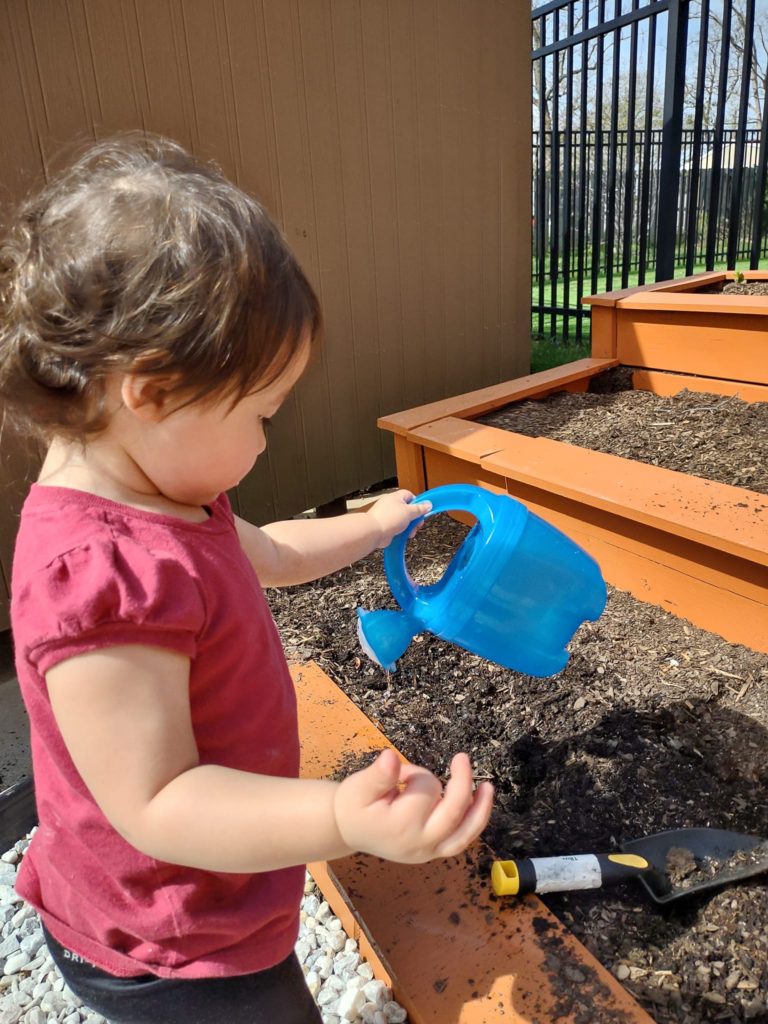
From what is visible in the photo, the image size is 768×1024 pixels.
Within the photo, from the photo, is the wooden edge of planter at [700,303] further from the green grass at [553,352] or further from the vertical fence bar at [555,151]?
the vertical fence bar at [555,151]

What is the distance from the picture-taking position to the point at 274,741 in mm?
989

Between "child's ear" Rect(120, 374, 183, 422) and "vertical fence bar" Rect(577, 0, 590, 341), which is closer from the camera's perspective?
"child's ear" Rect(120, 374, 183, 422)

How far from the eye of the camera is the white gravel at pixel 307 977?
1333 millimetres

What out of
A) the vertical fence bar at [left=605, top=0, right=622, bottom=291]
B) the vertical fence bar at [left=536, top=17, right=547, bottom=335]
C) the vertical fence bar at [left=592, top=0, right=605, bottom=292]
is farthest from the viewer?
the vertical fence bar at [left=536, top=17, right=547, bottom=335]

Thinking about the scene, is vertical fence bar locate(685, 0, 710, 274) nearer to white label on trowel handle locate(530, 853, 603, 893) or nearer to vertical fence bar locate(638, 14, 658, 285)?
vertical fence bar locate(638, 14, 658, 285)

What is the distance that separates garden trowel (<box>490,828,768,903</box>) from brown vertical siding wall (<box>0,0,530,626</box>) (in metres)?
2.45

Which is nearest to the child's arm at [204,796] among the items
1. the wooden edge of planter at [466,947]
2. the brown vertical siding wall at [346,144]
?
the wooden edge of planter at [466,947]

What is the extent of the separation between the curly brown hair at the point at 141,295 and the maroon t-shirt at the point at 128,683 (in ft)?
0.42

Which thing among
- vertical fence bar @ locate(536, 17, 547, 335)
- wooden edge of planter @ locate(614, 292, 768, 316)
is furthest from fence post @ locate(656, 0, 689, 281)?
vertical fence bar @ locate(536, 17, 547, 335)

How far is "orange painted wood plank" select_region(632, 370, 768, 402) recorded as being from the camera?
3.36 metres

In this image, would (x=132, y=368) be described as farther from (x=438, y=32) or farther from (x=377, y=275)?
(x=438, y=32)

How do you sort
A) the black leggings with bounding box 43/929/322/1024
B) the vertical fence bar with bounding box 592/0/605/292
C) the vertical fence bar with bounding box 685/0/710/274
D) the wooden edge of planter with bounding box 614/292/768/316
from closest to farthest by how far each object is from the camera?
the black leggings with bounding box 43/929/322/1024, the wooden edge of planter with bounding box 614/292/768/316, the vertical fence bar with bounding box 685/0/710/274, the vertical fence bar with bounding box 592/0/605/292

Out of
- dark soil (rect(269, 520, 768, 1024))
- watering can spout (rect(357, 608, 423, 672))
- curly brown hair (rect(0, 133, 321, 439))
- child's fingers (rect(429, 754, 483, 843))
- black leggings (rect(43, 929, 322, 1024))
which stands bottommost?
dark soil (rect(269, 520, 768, 1024))

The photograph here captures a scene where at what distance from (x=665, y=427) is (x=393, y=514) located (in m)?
2.04
